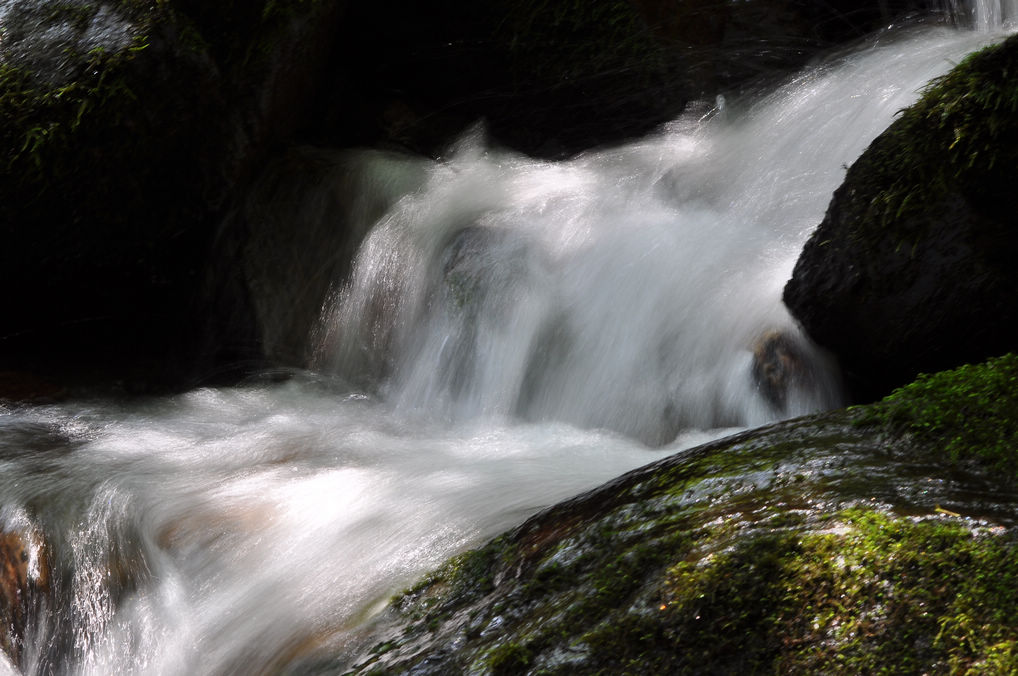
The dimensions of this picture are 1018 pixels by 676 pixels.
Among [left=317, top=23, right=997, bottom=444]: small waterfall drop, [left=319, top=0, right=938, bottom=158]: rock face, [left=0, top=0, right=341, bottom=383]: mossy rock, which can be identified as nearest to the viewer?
[left=317, top=23, right=997, bottom=444]: small waterfall drop

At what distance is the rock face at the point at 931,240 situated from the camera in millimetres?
3914

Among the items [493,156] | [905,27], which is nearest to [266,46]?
[493,156]

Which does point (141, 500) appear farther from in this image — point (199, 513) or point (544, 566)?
point (544, 566)

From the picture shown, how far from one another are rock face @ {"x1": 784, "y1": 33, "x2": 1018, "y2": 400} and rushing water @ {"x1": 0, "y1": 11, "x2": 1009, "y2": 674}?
271mm

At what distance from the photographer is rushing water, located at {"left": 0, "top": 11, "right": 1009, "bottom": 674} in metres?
3.59

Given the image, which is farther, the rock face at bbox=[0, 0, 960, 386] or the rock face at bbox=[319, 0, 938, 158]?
the rock face at bbox=[319, 0, 938, 158]

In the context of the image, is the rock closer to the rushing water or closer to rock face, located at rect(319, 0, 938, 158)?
the rushing water

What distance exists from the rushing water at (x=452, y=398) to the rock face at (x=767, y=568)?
46cm

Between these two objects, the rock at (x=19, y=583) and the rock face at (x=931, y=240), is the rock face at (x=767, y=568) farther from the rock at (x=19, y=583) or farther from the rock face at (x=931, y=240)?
the rock at (x=19, y=583)

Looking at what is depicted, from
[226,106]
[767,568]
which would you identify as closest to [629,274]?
[226,106]

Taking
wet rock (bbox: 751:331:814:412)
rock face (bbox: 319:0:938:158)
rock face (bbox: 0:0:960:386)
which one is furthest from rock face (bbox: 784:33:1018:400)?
rock face (bbox: 0:0:960:386)

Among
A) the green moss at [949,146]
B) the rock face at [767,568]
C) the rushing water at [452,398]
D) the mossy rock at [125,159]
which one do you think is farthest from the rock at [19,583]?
the green moss at [949,146]

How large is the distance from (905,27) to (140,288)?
4.66 meters

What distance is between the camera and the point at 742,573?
94.0 inches
